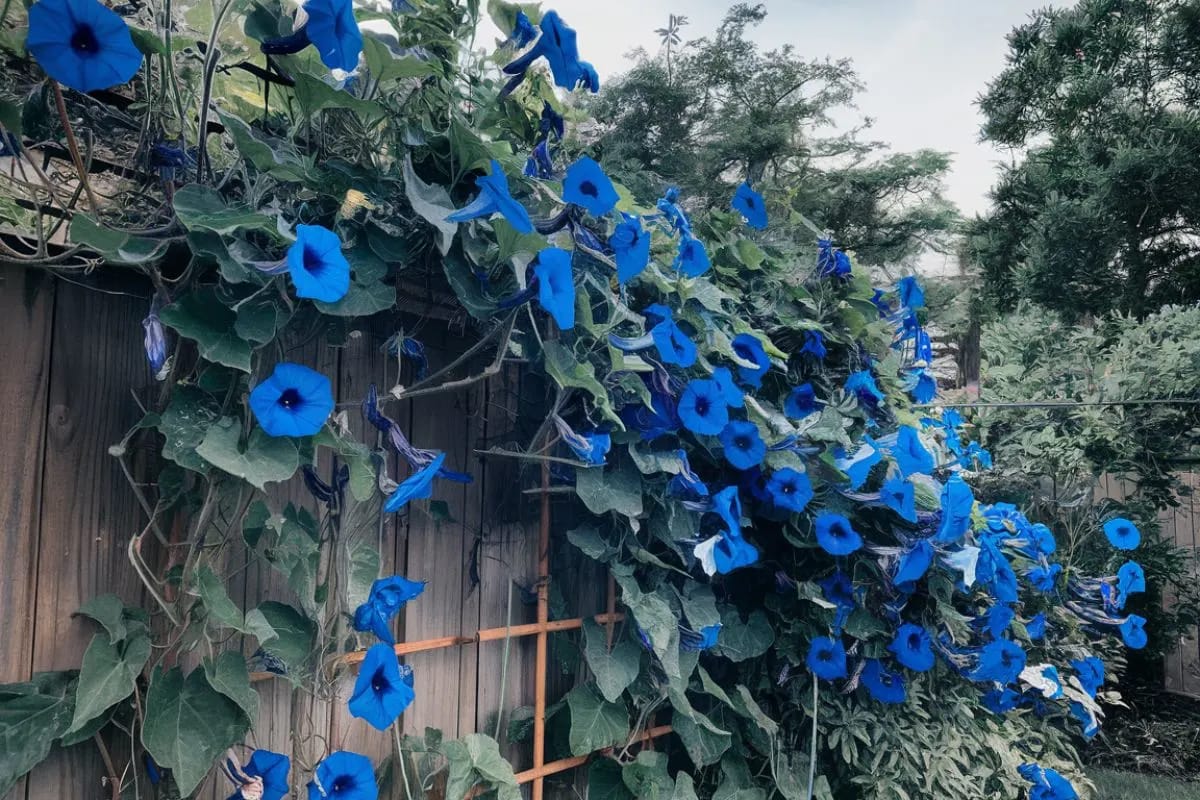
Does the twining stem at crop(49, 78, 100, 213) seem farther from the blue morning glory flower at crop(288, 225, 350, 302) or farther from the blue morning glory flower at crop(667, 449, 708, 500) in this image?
the blue morning glory flower at crop(667, 449, 708, 500)

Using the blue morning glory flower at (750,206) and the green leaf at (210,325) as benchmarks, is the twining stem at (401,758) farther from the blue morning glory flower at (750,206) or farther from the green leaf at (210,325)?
the blue morning glory flower at (750,206)

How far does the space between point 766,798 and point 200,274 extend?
158 cm

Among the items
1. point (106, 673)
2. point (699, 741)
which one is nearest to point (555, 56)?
point (106, 673)

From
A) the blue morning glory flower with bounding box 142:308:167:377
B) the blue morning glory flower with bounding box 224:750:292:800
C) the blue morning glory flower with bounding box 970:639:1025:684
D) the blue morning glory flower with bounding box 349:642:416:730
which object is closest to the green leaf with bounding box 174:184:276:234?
the blue morning glory flower with bounding box 142:308:167:377

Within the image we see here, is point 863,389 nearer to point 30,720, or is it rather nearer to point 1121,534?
point 1121,534

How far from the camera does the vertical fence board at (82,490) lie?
0.99 meters

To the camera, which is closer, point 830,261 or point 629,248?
point 629,248

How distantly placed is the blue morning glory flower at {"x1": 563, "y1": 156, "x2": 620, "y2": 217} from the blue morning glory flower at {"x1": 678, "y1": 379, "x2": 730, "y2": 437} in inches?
16.9

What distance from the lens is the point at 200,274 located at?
1030 millimetres

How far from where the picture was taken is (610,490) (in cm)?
141

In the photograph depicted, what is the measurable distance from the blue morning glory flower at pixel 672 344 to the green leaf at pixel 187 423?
0.71 meters

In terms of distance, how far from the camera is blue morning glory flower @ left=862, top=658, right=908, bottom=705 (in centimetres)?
187

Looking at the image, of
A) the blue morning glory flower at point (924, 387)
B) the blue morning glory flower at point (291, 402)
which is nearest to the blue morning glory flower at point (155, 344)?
the blue morning glory flower at point (291, 402)

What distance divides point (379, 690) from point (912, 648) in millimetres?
1340
